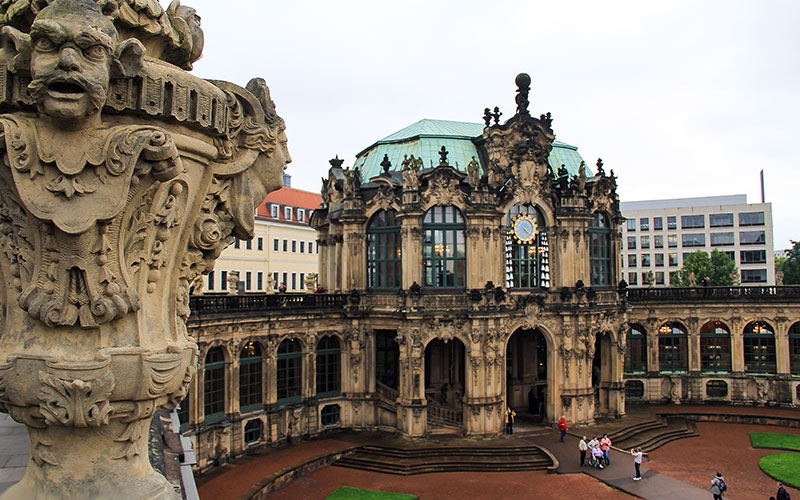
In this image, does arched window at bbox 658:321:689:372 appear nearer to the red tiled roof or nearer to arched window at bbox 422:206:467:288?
arched window at bbox 422:206:467:288

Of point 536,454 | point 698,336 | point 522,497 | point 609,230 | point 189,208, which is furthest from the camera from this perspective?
point 698,336

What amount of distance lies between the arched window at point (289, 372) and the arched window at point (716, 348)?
1213 inches

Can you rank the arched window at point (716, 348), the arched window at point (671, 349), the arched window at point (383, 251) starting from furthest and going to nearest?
the arched window at point (671, 349) → the arched window at point (716, 348) → the arched window at point (383, 251)

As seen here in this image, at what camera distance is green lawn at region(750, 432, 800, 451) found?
34.9 m

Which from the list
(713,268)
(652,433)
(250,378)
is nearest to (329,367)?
(250,378)

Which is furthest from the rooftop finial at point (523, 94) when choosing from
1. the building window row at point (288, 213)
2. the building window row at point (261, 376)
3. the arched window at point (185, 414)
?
the building window row at point (288, 213)

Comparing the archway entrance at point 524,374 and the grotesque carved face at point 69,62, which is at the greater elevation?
the grotesque carved face at point 69,62

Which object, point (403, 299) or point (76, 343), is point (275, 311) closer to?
point (403, 299)

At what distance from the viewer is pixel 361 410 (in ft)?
120

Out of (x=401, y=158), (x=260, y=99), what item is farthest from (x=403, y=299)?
(x=260, y=99)

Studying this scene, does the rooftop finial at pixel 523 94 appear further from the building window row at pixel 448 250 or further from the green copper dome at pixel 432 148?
the building window row at pixel 448 250

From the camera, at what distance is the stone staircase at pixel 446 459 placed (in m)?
30.6

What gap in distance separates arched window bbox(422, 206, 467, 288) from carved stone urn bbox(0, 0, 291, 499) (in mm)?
29353

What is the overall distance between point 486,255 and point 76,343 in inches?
1223
